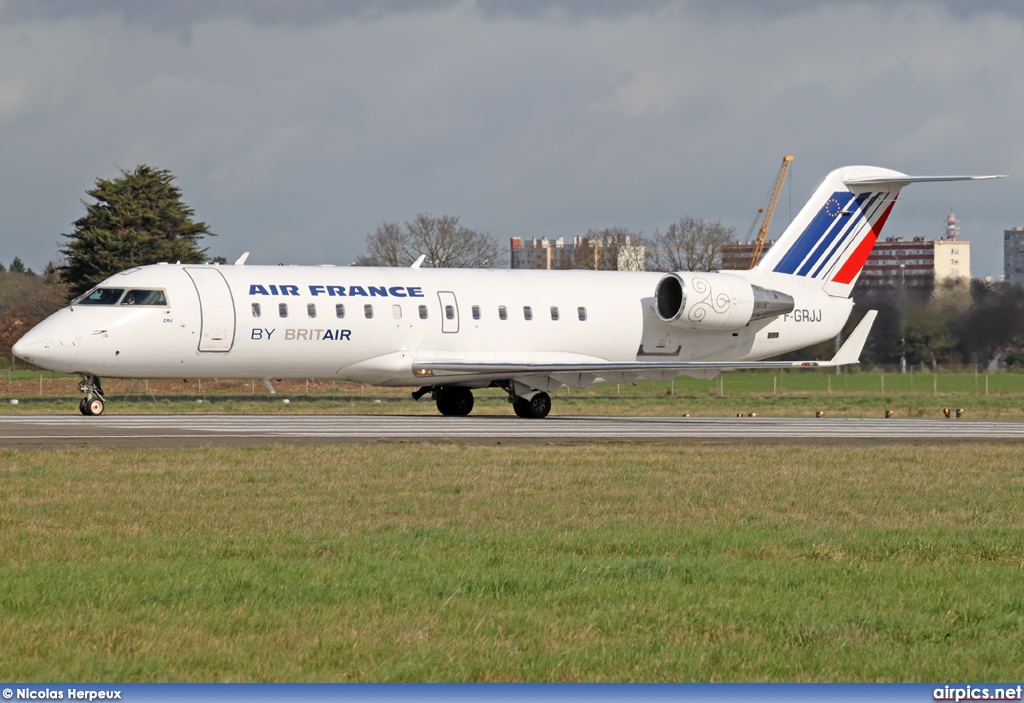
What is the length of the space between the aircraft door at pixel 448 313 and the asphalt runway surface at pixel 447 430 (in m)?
2.16

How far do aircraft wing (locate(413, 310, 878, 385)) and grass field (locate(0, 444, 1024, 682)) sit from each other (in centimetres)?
1346

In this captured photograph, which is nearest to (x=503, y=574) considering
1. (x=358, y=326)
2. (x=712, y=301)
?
(x=358, y=326)

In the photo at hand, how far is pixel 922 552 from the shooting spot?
10094 mm

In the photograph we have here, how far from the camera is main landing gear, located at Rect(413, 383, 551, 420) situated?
31125 millimetres

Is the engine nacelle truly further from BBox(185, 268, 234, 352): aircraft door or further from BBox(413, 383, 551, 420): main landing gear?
BBox(185, 268, 234, 352): aircraft door

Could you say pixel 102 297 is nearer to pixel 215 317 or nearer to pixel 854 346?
pixel 215 317

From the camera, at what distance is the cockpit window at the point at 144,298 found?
27969 millimetres

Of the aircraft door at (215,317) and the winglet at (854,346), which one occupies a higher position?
the aircraft door at (215,317)

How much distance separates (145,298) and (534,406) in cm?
935

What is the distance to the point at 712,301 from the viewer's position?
106 feet

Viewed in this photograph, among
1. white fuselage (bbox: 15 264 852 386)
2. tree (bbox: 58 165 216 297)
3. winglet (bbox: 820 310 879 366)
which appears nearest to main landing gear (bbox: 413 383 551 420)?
white fuselage (bbox: 15 264 852 386)

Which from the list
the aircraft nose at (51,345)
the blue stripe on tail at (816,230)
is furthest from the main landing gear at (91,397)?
the blue stripe on tail at (816,230)

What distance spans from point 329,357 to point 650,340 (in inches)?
334

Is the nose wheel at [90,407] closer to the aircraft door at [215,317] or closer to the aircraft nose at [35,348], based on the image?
the aircraft nose at [35,348]
